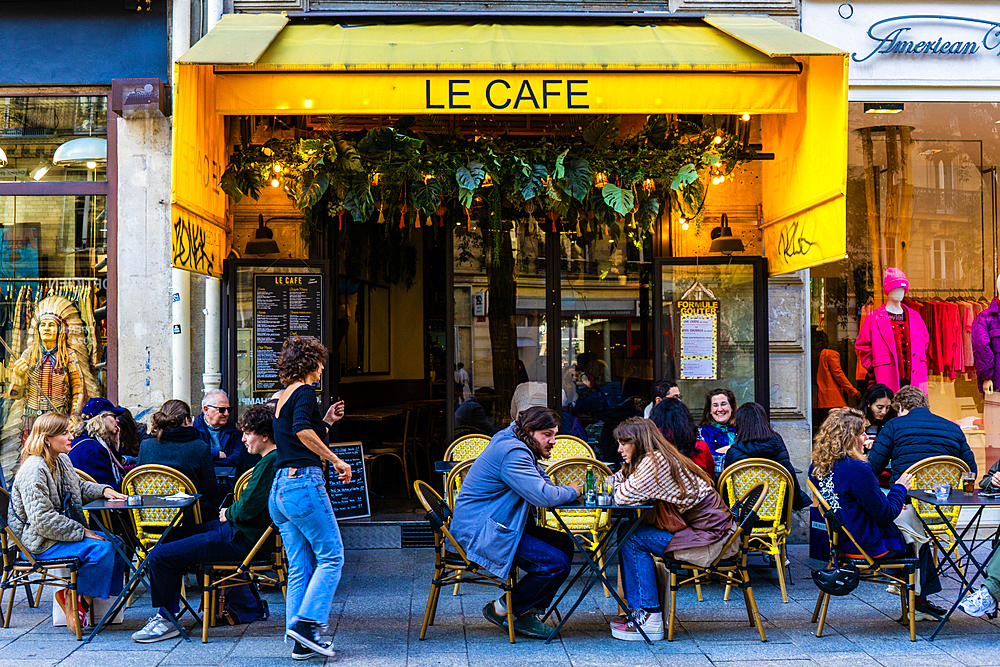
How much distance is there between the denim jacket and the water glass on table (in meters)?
2.33

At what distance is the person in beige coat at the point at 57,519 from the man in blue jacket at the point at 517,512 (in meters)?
2.22

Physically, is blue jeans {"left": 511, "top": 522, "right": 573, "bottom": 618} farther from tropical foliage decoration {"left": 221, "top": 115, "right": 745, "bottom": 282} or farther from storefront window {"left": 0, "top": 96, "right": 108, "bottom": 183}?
storefront window {"left": 0, "top": 96, "right": 108, "bottom": 183}

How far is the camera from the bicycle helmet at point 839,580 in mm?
5039

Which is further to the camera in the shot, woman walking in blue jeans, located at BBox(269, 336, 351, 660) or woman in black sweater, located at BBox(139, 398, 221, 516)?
woman in black sweater, located at BBox(139, 398, 221, 516)

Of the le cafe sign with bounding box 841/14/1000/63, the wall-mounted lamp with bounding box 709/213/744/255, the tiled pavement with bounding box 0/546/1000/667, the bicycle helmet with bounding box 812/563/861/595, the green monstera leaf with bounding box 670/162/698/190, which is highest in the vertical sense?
the le cafe sign with bounding box 841/14/1000/63

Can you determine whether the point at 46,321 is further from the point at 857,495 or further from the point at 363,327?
the point at 857,495

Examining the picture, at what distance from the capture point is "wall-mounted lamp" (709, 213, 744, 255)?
7.93m

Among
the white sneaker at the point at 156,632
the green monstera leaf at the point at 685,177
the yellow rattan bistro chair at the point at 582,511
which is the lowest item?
the white sneaker at the point at 156,632

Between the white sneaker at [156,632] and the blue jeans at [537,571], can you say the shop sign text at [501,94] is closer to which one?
the blue jeans at [537,571]

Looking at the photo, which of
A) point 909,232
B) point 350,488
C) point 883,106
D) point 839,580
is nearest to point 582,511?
point 839,580

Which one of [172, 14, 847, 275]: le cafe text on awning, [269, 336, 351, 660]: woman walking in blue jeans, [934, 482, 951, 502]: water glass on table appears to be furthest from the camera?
[172, 14, 847, 275]: le cafe text on awning

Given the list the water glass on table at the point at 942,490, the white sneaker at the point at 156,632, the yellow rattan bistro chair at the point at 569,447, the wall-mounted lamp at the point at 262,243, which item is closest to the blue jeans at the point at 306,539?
the white sneaker at the point at 156,632

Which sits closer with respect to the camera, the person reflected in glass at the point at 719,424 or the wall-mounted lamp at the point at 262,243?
the person reflected in glass at the point at 719,424

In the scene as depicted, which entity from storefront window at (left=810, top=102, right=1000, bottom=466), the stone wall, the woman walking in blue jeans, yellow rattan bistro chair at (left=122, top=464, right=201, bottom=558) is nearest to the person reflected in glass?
storefront window at (left=810, top=102, right=1000, bottom=466)
